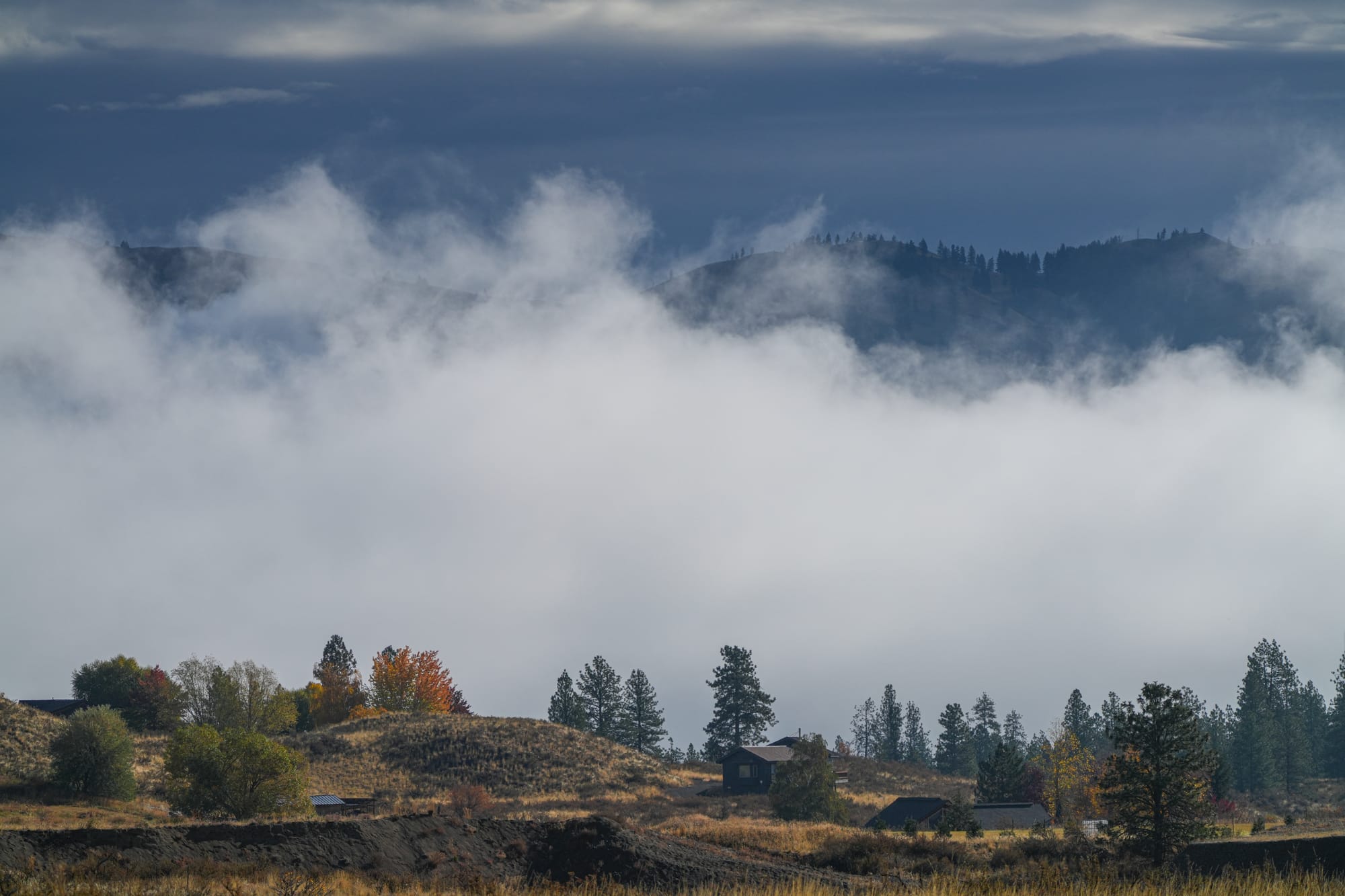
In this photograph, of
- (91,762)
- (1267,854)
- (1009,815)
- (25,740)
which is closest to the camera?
(1267,854)

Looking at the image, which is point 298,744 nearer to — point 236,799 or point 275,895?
point 236,799

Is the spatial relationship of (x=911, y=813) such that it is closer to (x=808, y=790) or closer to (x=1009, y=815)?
(x=1009, y=815)

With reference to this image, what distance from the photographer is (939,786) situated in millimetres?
121250

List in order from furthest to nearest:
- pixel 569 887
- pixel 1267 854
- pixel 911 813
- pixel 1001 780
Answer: pixel 1001 780 → pixel 911 813 → pixel 1267 854 → pixel 569 887

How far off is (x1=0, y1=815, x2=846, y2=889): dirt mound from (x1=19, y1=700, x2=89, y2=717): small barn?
89.2 meters

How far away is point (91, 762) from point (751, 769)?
5885 centimetres

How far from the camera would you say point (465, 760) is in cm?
10719

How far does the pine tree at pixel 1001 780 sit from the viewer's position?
98537 millimetres

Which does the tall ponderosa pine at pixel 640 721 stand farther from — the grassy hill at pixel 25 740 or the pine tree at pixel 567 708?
the grassy hill at pixel 25 740

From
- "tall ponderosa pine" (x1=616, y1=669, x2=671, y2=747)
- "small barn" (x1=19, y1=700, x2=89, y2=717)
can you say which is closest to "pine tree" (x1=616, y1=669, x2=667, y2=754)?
"tall ponderosa pine" (x1=616, y1=669, x2=671, y2=747)

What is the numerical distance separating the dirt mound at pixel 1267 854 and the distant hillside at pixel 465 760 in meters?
64.6

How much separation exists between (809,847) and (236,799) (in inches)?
1123

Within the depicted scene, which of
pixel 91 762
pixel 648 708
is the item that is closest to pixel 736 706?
pixel 648 708

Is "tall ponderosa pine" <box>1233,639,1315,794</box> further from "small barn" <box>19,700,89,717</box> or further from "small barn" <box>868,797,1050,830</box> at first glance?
"small barn" <box>19,700,89,717</box>
